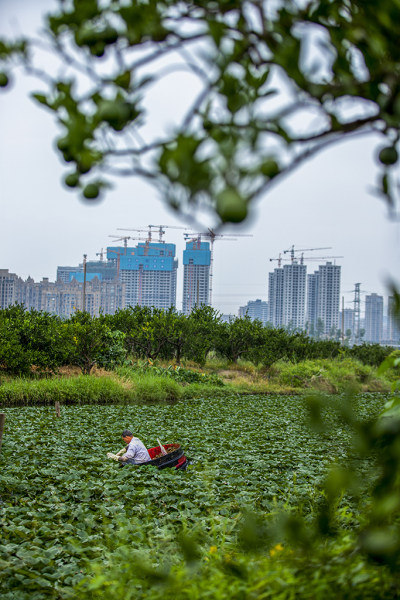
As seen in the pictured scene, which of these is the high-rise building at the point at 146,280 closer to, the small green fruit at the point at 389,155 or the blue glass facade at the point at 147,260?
the blue glass facade at the point at 147,260

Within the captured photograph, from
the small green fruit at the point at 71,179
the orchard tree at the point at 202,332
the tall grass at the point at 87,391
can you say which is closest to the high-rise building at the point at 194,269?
the orchard tree at the point at 202,332

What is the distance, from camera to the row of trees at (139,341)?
48.1 feet

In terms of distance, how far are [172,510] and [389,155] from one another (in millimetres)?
4680

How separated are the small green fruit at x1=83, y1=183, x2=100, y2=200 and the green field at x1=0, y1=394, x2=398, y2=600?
2.11ft

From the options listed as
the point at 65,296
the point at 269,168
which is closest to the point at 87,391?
the point at 269,168

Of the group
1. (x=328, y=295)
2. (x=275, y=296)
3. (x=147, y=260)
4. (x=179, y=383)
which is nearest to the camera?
(x=179, y=383)

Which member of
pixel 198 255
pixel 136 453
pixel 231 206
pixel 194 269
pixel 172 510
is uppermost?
pixel 198 255

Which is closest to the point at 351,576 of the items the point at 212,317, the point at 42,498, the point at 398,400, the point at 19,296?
the point at 398,400

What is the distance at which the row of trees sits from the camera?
14.7m

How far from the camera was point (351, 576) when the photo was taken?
4.85 ft

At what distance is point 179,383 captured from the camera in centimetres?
1666

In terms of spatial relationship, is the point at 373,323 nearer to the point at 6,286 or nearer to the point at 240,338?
Answer: the point at 6,286

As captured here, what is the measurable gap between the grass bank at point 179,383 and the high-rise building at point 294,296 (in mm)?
86794

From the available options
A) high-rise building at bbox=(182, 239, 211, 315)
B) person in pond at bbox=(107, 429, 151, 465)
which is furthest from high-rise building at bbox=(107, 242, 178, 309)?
person in pond at bbox=(107, 429, 151, 465)
